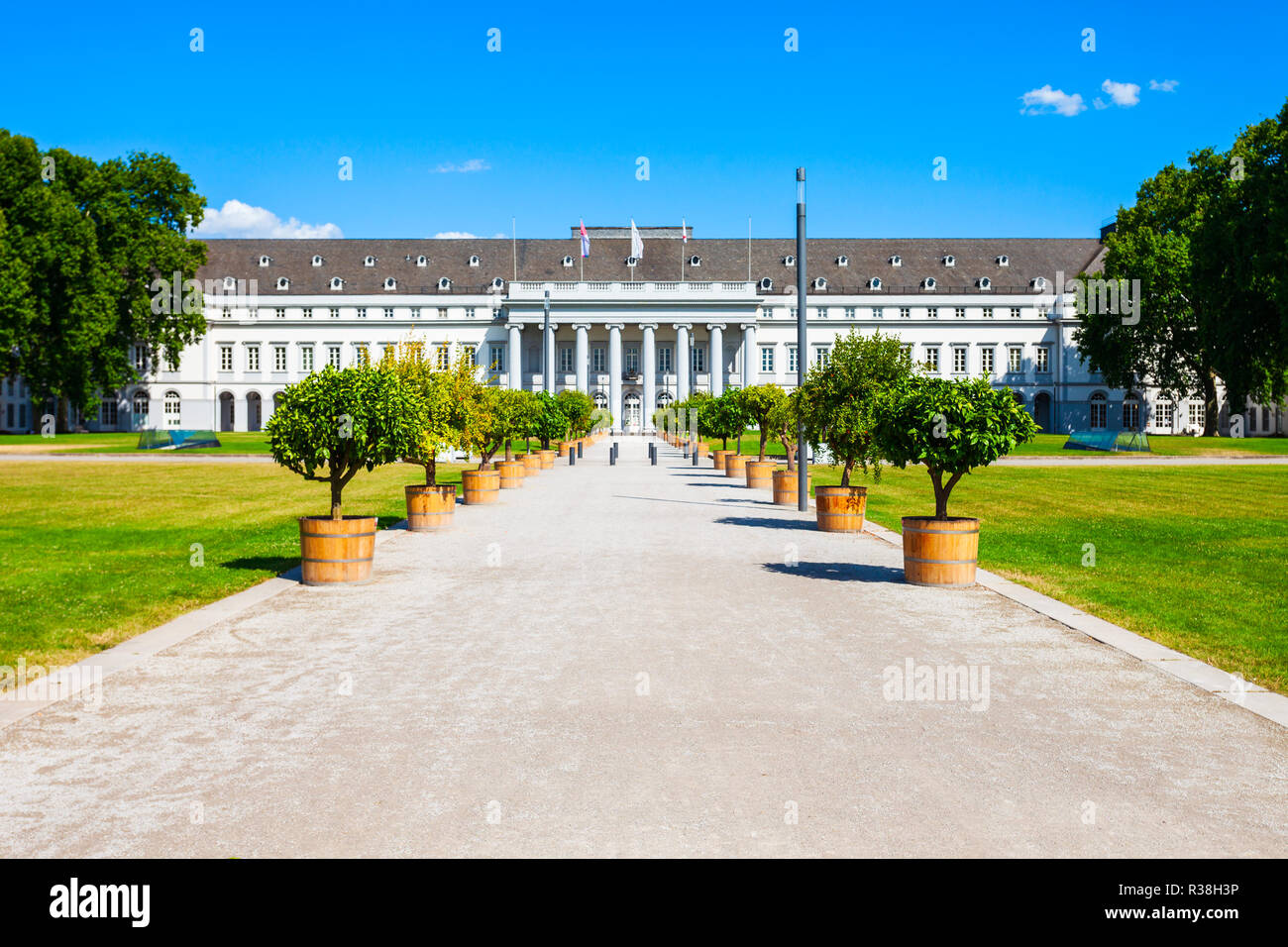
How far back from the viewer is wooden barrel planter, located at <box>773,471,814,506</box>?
25188 millimetres

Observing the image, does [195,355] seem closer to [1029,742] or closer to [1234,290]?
[1234,290]

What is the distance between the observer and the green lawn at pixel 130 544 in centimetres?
1084

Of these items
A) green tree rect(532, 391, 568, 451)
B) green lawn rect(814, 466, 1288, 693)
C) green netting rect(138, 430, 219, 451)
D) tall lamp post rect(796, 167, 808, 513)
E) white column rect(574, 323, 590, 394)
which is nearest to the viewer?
green lawn rect(814, 466, 1288, 693)

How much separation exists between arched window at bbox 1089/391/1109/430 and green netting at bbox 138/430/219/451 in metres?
79.6

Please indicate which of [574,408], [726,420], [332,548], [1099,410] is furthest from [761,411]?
[1099,410]

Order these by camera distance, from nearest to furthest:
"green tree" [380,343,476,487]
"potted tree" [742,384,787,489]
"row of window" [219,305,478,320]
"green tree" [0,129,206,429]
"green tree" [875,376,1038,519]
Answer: "green tree" [875,376,1038,519], "green tree" [380,343,476,487], "potted tree" [742,384,787,489], "green tree" [0,129,206,429], "row of window" [219,305,478,320]

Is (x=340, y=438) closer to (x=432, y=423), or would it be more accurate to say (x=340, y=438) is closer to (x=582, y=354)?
(x=432, y=423)

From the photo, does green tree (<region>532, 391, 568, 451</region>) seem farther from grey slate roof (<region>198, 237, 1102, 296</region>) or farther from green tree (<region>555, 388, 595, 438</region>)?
grey slate roof (<region>198, 237, 1102, 296</region>)

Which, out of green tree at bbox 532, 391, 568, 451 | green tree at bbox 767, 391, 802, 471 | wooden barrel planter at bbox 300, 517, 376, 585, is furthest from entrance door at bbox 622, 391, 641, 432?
wooden barrel planter at bbox 300, 517, 376, 585

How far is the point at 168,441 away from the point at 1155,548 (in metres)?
52.2

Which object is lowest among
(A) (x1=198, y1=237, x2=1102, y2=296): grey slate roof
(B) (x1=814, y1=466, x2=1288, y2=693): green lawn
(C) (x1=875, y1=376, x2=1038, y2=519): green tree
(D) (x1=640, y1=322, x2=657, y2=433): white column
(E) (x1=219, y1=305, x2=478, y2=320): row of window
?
(B) (x1=814, y1=466, x2=1288, y2=693): green lawn

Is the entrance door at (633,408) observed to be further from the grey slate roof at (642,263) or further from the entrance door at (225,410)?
the entrance door at (225,410)

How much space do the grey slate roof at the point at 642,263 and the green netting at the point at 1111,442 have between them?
4750 centimetres
